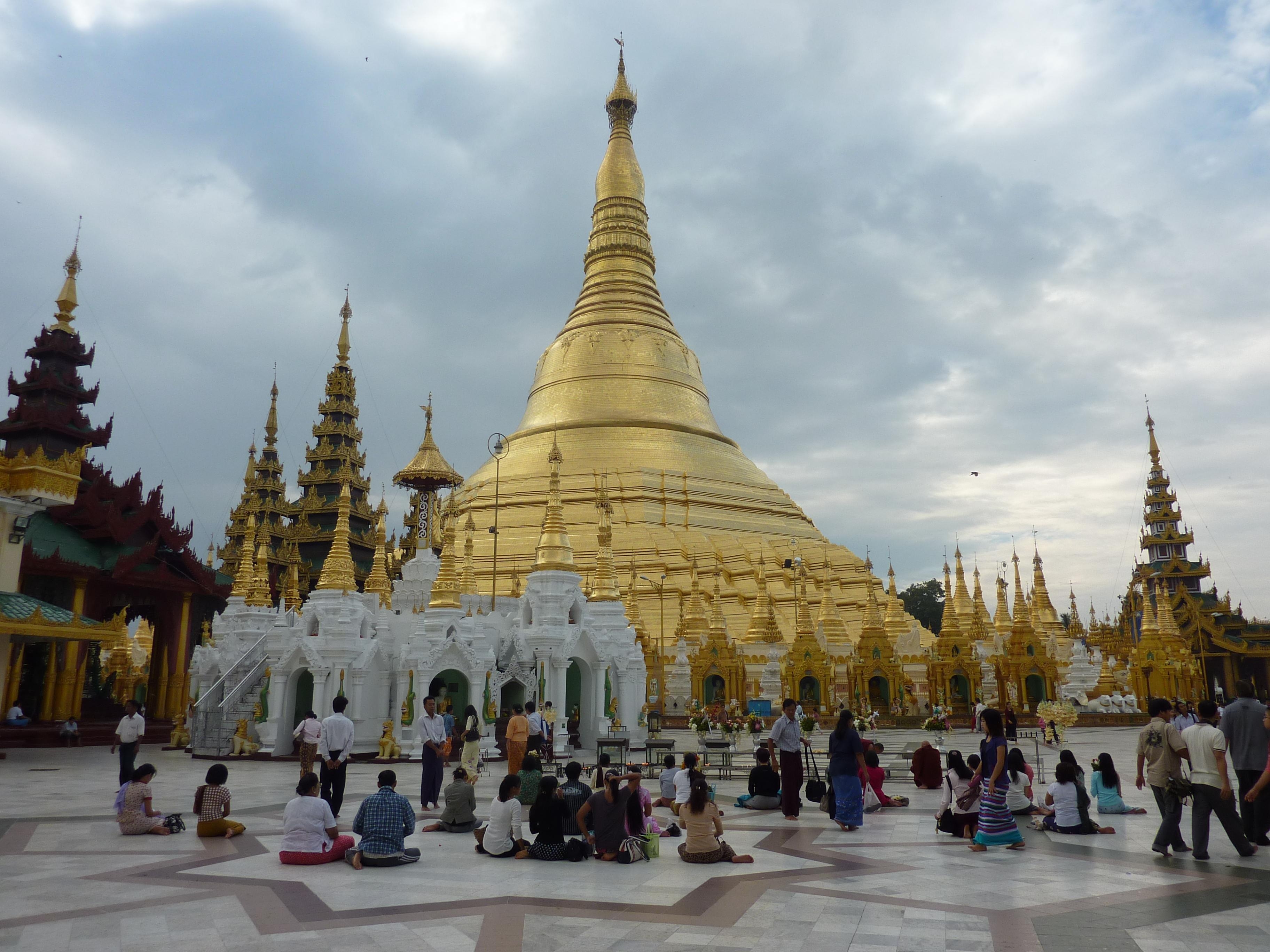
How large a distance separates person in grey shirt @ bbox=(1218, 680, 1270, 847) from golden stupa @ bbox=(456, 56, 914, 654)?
2598 centimetres

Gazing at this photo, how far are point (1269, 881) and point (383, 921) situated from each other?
6637mm

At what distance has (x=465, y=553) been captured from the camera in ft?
75.3

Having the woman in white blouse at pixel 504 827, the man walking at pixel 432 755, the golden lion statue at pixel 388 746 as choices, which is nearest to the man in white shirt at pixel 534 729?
the man walking at pixel 432 755

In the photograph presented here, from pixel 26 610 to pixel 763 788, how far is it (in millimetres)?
16432

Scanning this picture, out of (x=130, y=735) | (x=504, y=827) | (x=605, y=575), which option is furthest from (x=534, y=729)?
(x=605, y=575)

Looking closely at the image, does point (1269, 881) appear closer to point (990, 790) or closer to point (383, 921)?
point (990, 790)

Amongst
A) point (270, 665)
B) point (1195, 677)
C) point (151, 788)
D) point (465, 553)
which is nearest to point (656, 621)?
point (465, 553)

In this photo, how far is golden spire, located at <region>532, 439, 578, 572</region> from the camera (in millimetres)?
23609

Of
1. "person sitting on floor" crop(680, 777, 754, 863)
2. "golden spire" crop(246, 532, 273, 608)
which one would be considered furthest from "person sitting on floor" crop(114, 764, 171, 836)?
"golden spire" crop(246, 532, 273, 608)

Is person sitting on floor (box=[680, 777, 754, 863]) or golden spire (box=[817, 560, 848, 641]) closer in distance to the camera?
person sitting on floor (box=[680, 777, 754, 863])

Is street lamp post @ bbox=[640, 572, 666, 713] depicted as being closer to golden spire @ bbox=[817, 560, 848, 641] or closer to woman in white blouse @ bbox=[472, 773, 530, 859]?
golden spire @ bbox=[817, 560, 848, 641]

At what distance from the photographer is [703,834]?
815 centimetres

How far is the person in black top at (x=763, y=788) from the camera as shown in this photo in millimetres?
11711

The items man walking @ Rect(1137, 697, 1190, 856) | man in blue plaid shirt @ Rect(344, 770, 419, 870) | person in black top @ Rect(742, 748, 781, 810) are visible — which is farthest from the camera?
person in black top @ Rect(742, 748, 781, 810)
